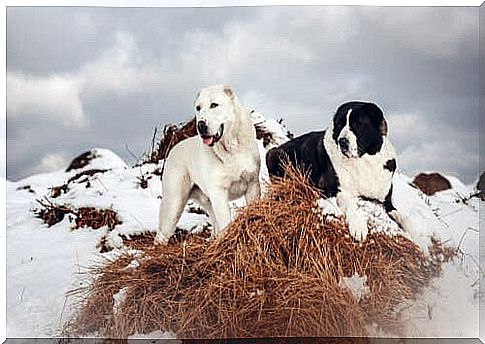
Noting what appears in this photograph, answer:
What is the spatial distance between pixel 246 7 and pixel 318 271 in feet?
3.32

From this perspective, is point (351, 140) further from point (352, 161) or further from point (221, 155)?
point (221, 155)

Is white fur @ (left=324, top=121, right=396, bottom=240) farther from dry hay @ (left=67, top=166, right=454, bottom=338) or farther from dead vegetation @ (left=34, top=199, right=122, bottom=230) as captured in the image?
dead vegetation @ (left=34, top=199, right=122, bottom=230)

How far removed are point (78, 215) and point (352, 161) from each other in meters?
1.07

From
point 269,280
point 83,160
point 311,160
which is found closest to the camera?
point 269,280

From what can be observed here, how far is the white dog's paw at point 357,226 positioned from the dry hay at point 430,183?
25cm

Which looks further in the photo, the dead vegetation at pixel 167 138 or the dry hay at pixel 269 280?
the dead vegetation at pixel 167 138

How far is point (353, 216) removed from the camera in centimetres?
402

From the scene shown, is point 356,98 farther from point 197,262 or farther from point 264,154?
point 197,262

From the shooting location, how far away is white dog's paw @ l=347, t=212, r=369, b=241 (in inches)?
158

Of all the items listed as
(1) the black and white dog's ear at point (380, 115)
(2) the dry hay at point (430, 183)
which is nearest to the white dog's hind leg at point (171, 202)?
(1) the black and white dog's ear at point (380, 115)

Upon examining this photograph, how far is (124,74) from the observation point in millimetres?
4148

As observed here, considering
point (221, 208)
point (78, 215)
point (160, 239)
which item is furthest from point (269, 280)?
point (78, 215)

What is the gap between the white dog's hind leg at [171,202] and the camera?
411cm

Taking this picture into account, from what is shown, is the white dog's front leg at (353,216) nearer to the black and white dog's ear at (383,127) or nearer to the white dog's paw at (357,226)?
the white dog's paw at (357,226)
